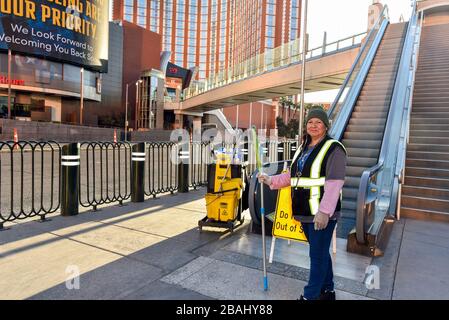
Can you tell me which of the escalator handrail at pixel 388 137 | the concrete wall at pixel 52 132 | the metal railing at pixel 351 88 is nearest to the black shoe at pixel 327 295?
the escalator handrail at pixel 388 137

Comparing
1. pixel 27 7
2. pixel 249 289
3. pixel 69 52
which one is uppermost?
pixel 27 7

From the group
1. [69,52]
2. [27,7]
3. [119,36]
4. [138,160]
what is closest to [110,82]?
[119,36]

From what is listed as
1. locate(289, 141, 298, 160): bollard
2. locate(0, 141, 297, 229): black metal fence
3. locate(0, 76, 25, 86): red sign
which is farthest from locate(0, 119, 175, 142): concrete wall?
locate(289, 141, 298, 160): bollard

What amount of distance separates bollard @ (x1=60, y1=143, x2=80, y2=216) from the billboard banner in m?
44.3

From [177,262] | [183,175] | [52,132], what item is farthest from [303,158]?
[52,132]

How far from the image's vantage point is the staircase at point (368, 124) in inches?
291

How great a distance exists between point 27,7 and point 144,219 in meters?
46.9

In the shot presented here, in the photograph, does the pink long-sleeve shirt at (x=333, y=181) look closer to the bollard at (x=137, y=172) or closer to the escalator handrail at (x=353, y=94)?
the escalator handrail at (x=353, y=94)

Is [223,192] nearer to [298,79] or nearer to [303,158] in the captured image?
[303,158]

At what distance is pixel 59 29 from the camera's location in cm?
4612

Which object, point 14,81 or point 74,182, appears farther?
point 14,81

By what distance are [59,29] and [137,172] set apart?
4600 cm
